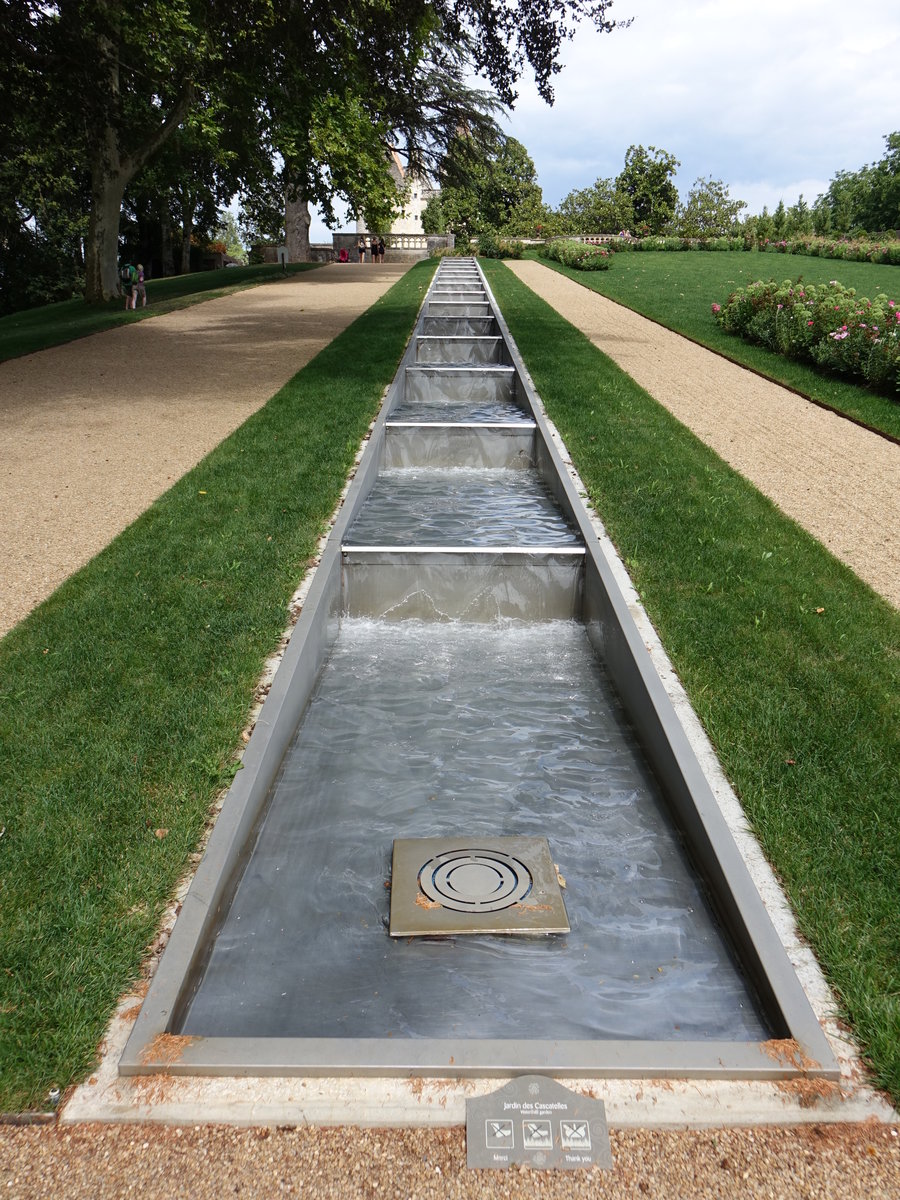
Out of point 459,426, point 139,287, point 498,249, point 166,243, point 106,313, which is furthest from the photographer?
point 498,249

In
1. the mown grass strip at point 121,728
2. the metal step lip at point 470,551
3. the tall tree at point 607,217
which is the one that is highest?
the tall tree at point 607,217

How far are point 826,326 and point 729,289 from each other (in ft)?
42.7

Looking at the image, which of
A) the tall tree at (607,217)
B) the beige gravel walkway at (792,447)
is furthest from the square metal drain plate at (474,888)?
the tall tree at (607,217)

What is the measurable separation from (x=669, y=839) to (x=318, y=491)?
4.69m

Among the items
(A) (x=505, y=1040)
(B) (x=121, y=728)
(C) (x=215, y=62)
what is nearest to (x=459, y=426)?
(B) (x=121, y=728)

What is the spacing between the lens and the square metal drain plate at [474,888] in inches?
139

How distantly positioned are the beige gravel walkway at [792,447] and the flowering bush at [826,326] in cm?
110

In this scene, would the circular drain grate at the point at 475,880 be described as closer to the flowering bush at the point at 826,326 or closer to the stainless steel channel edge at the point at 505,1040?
the stainless steel channel edge at the point at 505,1040

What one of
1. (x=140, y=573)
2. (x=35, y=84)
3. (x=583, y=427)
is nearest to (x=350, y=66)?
(x=35, y=84)

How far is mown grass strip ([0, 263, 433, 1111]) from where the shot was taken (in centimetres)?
297

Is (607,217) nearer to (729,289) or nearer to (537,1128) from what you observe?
(729,289)

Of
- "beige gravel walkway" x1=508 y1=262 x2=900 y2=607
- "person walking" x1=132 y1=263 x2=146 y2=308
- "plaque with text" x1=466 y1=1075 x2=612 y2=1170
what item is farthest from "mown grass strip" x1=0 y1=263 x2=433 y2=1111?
"person walking" x1=132 y1=263 x2=146 y2=308

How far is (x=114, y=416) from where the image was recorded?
11.2 metres

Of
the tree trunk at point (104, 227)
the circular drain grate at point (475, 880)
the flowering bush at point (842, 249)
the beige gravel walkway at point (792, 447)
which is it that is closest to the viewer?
the circular drain grate at point (475, 880)
